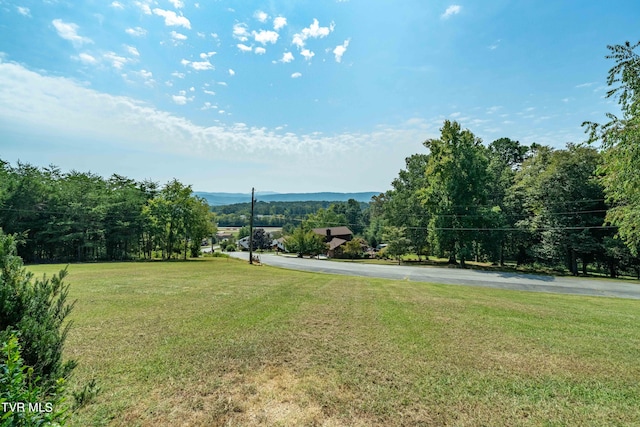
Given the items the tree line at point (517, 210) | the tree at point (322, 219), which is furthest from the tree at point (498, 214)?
the tree at point (322, 219)

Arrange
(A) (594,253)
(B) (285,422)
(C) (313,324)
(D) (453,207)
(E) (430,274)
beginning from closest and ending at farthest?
(B) (285,422)
(C) (313,324)
(E) (430,274)
(A) (594,253)
(D) (453,207)

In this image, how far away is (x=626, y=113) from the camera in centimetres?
832

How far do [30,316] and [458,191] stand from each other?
3048 centimetres

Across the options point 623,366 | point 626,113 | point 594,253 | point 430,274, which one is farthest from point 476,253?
point 623,366

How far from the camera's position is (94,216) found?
27500mm

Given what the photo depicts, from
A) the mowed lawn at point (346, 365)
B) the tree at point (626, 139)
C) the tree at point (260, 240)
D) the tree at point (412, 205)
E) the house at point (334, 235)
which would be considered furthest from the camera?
the tree at point (260, 240)

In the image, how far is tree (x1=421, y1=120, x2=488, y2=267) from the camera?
27094mm

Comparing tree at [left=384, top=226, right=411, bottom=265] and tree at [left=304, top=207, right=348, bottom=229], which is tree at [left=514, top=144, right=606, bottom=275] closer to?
tree at [left=384, top=226, right=411, bottom=265]

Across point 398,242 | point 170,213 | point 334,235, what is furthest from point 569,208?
point 334,235

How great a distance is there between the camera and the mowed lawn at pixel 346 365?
3.35 m

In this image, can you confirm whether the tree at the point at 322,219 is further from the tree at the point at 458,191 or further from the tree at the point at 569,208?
the tree at the point at 569,208

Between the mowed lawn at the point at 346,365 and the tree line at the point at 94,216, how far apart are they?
82.1ft

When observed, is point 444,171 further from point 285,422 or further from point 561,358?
point 285,422

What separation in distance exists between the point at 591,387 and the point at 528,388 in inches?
38.7
